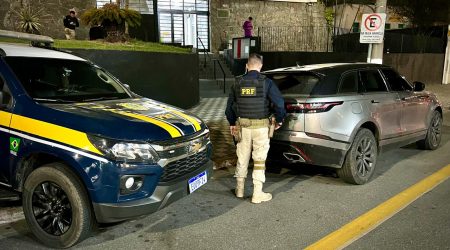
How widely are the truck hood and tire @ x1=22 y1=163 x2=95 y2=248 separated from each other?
43 centimetres

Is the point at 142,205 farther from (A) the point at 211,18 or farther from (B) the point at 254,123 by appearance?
(A) the point at 211,18

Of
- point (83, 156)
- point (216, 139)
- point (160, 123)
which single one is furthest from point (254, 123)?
point (216, 139)

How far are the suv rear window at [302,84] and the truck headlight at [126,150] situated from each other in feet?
8.03

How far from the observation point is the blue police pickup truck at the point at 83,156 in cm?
343

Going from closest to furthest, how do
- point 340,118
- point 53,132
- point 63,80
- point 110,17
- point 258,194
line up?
point 53,132 < point 63,80 < point 258,194 < point 340,118 < point 110,17

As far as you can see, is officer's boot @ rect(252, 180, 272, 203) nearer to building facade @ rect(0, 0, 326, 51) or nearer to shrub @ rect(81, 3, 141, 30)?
shrub @ rect(81, 3, 141, 30)

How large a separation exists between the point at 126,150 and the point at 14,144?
3.56 feet

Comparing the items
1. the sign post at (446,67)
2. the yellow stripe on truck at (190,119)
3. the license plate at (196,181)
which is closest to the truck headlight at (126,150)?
the license plate at (196,181)

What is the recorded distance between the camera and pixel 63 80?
4.58m

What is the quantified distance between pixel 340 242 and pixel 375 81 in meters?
2.98

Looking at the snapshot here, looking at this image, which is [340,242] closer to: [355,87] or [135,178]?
[135,178]

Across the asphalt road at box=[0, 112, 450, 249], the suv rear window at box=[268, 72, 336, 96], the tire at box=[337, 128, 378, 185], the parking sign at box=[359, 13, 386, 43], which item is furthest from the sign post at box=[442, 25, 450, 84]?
the suv rear window at box=[268, 72, 336, 96]

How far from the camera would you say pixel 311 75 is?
17.8ft


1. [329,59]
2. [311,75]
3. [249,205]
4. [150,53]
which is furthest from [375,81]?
[329,59]
